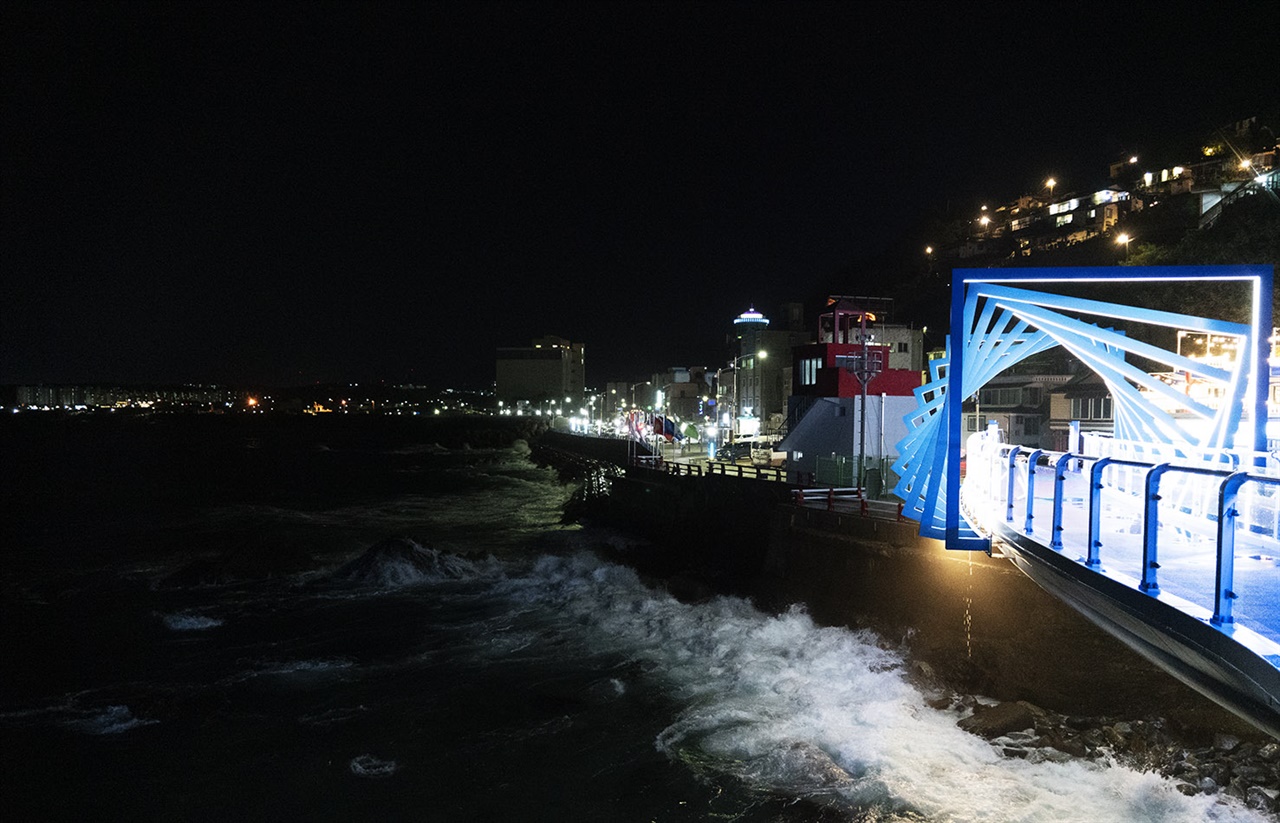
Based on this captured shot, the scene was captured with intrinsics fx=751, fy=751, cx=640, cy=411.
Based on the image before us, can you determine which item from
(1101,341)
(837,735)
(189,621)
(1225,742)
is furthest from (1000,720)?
(189,621)

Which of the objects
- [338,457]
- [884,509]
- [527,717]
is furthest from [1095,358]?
[338,457]

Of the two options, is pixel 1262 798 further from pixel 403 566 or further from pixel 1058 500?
pixel 403 566

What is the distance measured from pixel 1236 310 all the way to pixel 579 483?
42938 mm

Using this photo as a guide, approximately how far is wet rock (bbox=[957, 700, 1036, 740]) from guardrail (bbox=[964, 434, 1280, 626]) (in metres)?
3.77

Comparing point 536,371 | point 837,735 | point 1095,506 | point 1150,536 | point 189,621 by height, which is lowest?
point 189,621

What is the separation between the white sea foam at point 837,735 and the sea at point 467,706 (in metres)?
0.05

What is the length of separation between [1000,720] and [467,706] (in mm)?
9914

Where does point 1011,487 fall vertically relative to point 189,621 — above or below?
above

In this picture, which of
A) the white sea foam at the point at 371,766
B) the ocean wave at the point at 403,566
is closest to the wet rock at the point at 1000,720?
the white sea foam at the point at 371,766

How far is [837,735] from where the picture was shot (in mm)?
13164

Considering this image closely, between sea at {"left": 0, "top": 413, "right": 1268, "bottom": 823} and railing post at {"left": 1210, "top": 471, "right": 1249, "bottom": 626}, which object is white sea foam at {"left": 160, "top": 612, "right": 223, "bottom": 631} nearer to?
sea at {"left": 0, "top": 413, "right": 1268, "bottom": 823}

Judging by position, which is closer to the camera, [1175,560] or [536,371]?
[1175,560]

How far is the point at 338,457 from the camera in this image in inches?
4028

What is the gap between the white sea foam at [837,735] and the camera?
10.8 m
